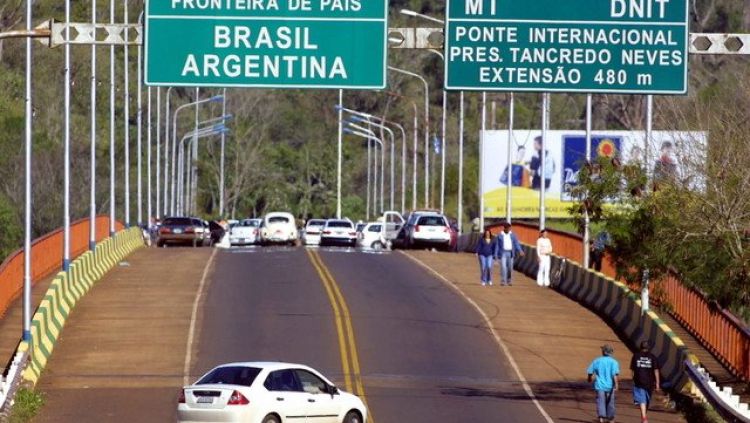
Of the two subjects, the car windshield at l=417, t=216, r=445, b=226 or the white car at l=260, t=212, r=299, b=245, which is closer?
the car windshield at l=417, t=216, r=445, b=226

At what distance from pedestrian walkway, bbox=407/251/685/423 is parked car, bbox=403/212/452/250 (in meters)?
17.0

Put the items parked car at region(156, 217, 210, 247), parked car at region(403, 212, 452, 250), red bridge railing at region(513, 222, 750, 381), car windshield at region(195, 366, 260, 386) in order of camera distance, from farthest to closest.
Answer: parked car at region(156, 217, 210, 247) → parked car at region(403, 212, 452, 250) → red bridge railing at region(513, 222, 750, 381) → car windshield at region(195, 366, 260, 386)

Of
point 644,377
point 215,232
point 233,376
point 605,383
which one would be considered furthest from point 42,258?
point 215,232

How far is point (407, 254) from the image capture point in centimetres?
6091

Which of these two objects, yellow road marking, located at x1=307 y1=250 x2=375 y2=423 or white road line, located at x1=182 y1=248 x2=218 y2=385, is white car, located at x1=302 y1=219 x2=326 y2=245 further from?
yellow road marking, located at x1=307 y1=250 x2=375 y2=423

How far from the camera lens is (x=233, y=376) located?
959 inches

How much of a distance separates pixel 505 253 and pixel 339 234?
31033 mm

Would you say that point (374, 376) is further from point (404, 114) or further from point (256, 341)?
point (404, 114)

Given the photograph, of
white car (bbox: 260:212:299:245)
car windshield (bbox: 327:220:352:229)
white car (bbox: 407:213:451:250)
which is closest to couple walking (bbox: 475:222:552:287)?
white car (bbox: 407:213:451:250)

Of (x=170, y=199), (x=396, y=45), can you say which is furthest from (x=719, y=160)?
(x=170, y=199)

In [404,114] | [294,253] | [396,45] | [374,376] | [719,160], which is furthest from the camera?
[404,114]

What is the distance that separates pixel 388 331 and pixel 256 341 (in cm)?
328

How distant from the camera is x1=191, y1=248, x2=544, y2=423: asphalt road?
94.1ft

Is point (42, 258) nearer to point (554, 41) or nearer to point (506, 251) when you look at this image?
point (506, 251)
